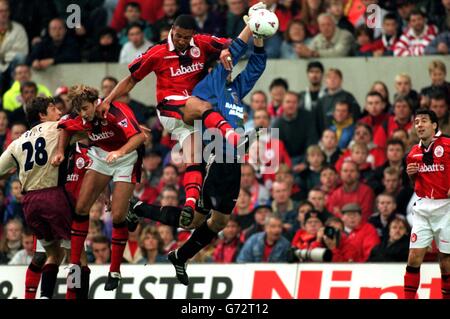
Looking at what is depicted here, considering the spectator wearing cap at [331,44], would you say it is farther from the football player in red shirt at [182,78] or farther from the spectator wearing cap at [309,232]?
the football player in red shirt at [182,78]

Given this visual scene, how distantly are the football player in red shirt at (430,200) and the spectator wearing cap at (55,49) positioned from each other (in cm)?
855

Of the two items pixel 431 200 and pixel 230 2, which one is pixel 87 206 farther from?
pixel 230 2

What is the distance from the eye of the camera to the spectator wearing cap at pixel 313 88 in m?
22.6

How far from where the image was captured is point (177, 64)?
691 inches

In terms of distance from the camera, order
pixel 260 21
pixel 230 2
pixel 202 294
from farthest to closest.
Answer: pixel 230 2 < pixel 202 294 < pixel 260 21

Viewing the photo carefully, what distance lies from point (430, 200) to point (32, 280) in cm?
490

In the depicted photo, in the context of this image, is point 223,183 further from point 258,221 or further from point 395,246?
point 258,221

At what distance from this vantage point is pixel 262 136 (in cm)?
2233

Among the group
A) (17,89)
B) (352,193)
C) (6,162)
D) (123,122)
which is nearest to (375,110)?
(352,193)

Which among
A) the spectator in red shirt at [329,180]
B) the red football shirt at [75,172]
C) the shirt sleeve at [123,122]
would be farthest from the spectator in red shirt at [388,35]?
the shirt sleeve at [123,122]

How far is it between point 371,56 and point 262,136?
217 cm

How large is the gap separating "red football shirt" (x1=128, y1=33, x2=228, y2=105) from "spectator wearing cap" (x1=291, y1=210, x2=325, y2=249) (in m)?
3.15

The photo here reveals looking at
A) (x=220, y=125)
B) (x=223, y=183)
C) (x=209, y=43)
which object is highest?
(x=209, y=43)

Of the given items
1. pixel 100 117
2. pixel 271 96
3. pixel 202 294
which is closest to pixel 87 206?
pixel 100 117
